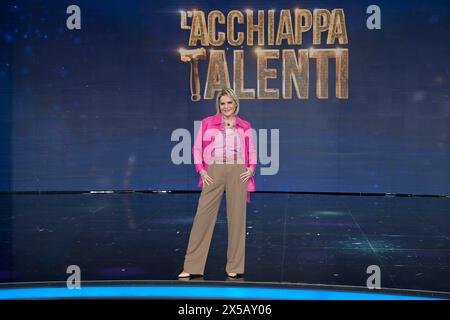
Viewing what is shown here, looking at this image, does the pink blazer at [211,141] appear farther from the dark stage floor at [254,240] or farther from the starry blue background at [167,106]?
the starry blue background at [167,106]

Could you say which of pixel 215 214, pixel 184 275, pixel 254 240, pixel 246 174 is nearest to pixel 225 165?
pixel 246 174

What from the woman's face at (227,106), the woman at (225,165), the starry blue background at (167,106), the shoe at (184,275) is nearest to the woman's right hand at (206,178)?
the woman at (225,165)

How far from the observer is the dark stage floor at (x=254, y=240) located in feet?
15.4

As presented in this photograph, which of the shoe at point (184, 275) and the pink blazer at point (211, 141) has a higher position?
the pink blazer at point (211, 141)

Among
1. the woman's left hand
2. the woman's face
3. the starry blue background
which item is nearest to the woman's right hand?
the woman's left hand

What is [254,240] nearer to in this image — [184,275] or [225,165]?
[184,275]

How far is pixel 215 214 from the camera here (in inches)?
175

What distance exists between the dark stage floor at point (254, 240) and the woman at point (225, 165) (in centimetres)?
39

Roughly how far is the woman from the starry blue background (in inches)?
270

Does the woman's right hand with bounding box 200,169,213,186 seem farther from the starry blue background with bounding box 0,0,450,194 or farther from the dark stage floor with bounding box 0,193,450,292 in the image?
the starry blue background with bounding box 0,0,450,194

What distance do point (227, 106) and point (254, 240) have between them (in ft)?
7.51

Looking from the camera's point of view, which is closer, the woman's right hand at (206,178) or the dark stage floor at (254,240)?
the woman's right hand at (206,178)

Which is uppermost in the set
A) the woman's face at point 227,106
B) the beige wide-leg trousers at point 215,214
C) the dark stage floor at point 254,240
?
the woman's face at point 227,106
